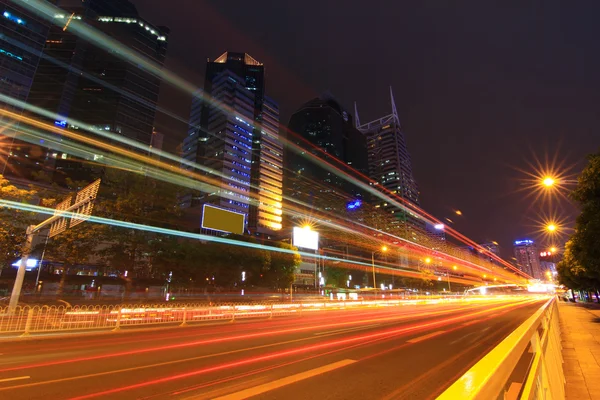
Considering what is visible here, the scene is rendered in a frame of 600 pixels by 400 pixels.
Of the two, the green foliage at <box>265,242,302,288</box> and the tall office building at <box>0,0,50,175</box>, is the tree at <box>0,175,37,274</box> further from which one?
the tall office building at <box>0,0,50,175</box>

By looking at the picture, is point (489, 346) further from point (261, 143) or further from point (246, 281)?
point (261, 143)

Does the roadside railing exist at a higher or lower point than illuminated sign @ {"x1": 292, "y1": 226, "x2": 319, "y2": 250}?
lower

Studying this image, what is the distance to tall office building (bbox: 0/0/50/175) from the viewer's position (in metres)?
69.8

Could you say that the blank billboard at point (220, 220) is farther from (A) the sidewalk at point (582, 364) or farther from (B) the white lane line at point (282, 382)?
(A) the sidewalk at point (582, 364)

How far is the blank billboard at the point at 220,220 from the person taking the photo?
1283 inches

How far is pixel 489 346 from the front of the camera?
1128cm

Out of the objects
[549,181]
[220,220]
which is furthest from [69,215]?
[549,181]

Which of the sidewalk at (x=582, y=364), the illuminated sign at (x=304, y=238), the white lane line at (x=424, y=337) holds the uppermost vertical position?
the illuminated sign at (x=304, y=238)

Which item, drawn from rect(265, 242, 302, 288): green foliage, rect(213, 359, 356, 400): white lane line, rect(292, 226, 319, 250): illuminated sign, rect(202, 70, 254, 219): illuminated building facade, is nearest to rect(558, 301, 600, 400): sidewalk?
rect(213, 359, 356, 400): white lane line

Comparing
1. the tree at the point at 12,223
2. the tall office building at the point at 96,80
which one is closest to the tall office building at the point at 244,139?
the tall office building at the point at 96,80

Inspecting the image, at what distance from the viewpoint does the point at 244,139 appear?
128 meters

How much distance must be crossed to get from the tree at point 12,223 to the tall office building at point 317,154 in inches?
5352

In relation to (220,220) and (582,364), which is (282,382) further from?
(220,220)

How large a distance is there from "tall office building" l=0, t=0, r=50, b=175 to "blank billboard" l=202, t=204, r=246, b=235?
64.4m
